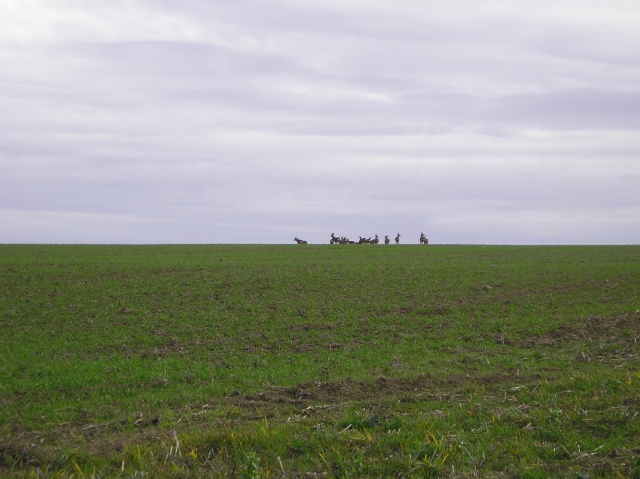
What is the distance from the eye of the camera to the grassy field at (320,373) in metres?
9.38

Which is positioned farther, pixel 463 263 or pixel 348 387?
pixel 463 263

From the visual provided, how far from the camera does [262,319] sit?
2023 centimetres

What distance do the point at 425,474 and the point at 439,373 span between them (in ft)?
17.3

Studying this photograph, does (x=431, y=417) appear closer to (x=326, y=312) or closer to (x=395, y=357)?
(x=395, y=357)

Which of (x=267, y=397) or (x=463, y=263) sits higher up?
(x=463, y=263)

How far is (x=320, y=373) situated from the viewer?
1435 cm

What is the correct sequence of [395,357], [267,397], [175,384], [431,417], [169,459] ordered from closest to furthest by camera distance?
1. [169,459]
2. [431,417]
3. [267,397]
4. [175,384]
5. [395,357]

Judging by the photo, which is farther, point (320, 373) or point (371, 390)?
point (320, 373)

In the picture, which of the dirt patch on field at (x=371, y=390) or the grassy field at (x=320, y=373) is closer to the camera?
A: the grassy field at (x=320, y=373)

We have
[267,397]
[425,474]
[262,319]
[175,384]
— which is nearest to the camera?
[425,474]

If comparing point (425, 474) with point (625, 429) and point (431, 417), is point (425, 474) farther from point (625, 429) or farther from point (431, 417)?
point (625, 429)

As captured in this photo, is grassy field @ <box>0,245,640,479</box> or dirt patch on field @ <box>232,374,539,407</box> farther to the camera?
dirt patch on field @ <box>232,374,539,407</box>

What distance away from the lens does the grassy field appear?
9375 mm

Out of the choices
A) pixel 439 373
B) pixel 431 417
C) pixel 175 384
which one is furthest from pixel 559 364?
pixel 175 384
